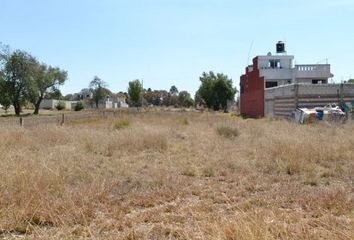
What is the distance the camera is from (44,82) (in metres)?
79.0

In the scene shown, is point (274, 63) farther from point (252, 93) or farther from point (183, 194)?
point (183, 194)

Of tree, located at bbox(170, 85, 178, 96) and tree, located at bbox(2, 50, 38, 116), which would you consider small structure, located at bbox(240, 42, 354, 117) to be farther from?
tree, located at bbox(170, 85, 178, 96)

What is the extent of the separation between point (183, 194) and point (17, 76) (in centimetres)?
6875

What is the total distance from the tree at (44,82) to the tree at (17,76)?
4.78ft

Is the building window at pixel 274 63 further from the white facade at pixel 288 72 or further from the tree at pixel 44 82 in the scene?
the tree at pixel 44 82

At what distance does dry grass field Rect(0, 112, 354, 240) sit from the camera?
5.01 m

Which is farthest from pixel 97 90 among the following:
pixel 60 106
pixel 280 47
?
pixel 280 47

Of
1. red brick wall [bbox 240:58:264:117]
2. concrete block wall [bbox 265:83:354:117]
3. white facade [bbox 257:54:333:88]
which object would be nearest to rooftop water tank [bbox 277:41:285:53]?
white facade [bbox 257:54:333:88]

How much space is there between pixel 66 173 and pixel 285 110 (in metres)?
27.3

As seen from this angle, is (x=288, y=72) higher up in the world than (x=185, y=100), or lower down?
higher up

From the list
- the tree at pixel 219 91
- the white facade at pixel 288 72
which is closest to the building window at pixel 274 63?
the white facade at pixel 288 72

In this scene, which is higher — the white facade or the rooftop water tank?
the rooftop water tank

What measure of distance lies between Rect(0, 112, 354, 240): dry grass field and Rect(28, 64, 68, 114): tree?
64.1m

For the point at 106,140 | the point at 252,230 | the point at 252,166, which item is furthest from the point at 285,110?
the point at 252,230
